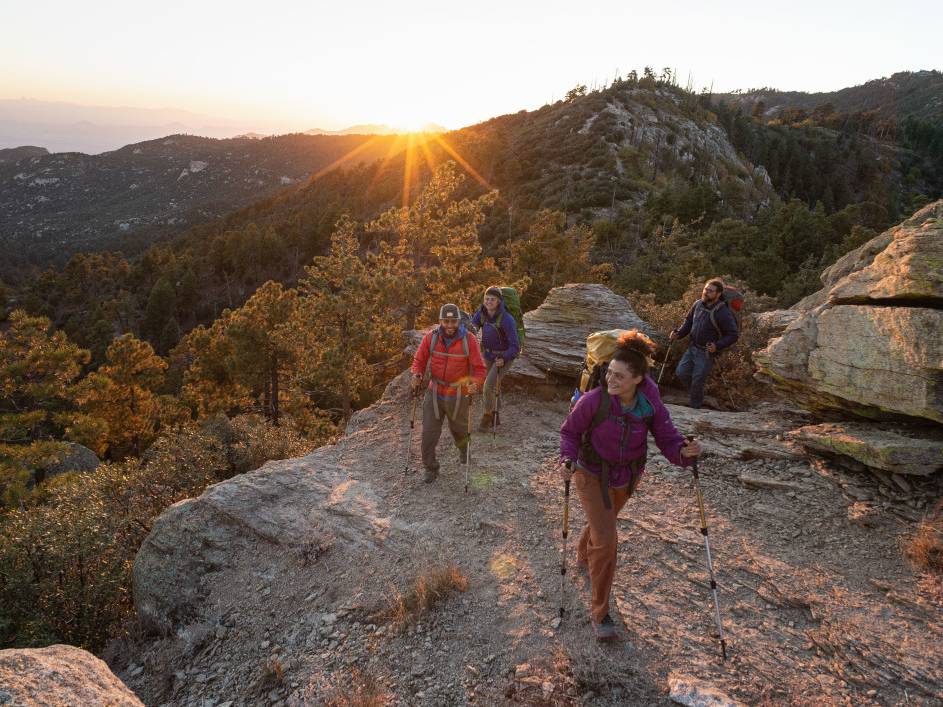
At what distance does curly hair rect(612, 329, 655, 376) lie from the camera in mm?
3797

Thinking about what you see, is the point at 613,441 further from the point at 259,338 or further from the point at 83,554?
the point at 259,338

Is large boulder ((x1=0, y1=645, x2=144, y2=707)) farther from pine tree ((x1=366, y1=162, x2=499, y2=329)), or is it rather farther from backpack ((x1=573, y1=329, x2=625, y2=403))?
pine tree ((x1=366, y1=162, x2=499, y2=329))

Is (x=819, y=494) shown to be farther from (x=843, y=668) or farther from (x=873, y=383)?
(x=843, y=668)

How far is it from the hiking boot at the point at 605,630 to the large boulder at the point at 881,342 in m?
4.61

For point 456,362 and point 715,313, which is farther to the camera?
point 715,313

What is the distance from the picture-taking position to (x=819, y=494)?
6.37 meters

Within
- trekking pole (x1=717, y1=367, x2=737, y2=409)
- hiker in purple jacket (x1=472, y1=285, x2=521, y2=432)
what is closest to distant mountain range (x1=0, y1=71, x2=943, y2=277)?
trekking pole (x1=717, y1=367, x2=737, y2=409)

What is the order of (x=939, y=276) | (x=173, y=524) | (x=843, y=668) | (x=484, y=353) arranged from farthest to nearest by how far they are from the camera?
(x=484, y=353) → (x=173, y=524) → (x=939, y=276) → (x=843, y=668)

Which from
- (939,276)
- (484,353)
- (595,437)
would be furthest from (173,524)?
(939,276)

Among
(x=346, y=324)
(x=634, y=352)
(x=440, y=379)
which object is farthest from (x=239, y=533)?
(x=346, y=324)

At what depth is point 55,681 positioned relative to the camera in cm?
330

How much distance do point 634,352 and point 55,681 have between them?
457 centimetres

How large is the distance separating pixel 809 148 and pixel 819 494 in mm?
103655

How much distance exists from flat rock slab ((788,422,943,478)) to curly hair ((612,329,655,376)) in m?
4.20
